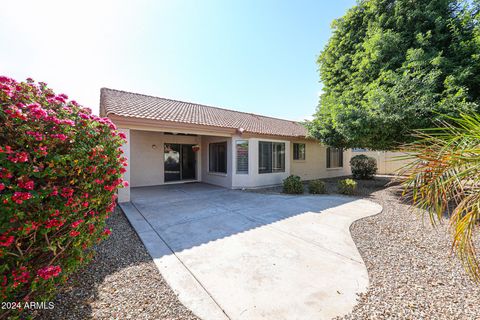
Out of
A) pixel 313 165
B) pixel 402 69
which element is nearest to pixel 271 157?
pixel 313 165

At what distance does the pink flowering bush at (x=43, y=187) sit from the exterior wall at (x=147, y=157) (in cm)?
935

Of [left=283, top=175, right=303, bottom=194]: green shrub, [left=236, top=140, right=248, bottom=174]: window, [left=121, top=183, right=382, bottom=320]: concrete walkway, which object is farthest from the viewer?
[left=236, top=140, right=248, bottom=174]: window

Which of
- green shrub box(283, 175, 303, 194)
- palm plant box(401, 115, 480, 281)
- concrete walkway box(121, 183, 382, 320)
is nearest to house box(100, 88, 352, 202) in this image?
green shrub box(283, 175, 303, 194)

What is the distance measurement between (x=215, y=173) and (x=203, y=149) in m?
2.31

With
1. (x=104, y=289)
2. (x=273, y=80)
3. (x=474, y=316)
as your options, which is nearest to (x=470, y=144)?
(x=474, y=316)

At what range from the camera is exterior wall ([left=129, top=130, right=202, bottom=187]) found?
11133 mm

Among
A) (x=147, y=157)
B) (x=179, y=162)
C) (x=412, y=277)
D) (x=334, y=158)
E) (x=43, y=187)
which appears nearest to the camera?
(x=43, y=187)

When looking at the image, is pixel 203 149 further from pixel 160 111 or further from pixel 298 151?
pixel 298 151

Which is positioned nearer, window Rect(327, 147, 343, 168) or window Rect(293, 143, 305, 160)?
window Rect(293, 143, 305, 160)

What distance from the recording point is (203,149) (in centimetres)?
1320

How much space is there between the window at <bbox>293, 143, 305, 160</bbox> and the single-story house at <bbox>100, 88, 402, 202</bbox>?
0.07 meters

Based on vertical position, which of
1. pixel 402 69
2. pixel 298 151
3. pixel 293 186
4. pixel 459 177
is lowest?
pixel 293 186

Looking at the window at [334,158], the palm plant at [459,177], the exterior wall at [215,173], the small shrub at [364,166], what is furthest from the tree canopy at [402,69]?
the palm plant at [459,177]

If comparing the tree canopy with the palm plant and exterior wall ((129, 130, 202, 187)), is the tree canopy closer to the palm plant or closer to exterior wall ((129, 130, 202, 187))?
the palm plant
